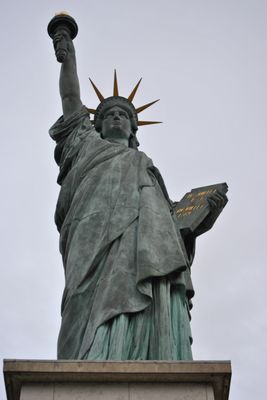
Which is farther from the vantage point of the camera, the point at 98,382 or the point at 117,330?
the point at 117,330

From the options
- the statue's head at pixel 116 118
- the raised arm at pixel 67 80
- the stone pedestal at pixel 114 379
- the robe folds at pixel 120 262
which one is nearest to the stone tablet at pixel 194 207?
the robe folds at pixel 120 262

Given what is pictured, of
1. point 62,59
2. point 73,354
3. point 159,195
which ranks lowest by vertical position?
point 73,354

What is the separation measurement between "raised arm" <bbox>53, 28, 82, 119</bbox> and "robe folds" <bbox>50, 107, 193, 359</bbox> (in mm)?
1193

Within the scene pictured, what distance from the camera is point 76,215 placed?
36.1 feet

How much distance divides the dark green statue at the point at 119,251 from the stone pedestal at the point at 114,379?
92cm

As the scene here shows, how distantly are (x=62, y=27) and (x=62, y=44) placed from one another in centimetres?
24

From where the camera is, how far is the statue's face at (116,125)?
12484 mm

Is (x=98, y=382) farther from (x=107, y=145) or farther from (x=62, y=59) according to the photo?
(x=62, y=59)

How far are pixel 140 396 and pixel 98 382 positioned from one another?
13.2 inches

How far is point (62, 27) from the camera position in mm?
13047

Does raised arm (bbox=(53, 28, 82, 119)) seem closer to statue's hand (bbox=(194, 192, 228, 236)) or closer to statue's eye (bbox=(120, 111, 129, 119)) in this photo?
statue's eye (bbox=(120, 111, 129, 119))

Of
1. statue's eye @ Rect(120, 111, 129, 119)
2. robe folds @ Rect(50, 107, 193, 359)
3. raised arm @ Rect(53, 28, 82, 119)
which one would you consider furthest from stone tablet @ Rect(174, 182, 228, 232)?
raised arm @ Rect(53, 28, 82, 119)

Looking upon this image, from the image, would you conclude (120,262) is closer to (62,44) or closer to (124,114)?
(124,114)

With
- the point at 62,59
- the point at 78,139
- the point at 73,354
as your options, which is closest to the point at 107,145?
the point at 78,139
